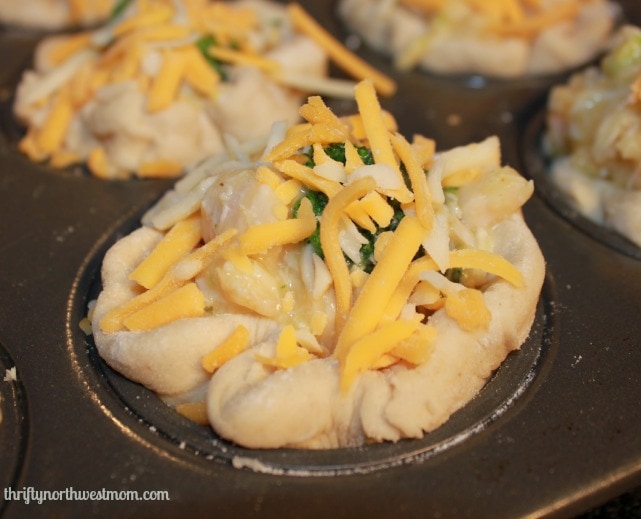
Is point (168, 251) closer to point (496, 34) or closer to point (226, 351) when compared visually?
point (226, 351)

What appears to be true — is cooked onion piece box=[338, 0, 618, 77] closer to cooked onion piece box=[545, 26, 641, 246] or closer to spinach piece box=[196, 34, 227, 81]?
cooked onion piece box=[545, 26, 641, 246]

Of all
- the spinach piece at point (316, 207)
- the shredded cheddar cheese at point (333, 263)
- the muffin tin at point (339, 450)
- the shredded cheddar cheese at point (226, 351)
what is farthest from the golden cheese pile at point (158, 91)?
the shredded cheddar cheese at point (226, 351)

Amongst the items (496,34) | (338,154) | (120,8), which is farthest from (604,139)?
(120,8)

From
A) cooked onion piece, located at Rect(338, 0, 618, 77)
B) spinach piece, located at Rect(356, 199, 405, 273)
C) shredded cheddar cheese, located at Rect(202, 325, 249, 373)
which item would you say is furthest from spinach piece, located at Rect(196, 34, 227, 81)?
shredded cheddar cheese, located at Rect(202, 325, 249, 373)

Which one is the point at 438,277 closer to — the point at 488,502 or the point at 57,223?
the point at 488,502

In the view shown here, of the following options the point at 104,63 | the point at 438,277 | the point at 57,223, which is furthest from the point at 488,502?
the point at 104,63
